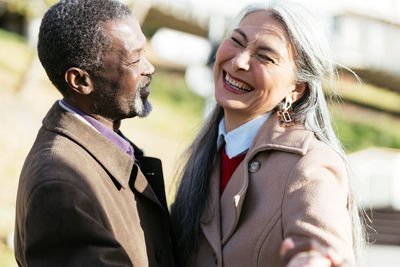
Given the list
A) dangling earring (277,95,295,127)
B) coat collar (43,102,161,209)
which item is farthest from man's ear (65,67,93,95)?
dangling earring (277,95,295,127)

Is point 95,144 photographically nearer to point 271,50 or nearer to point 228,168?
point 228,168

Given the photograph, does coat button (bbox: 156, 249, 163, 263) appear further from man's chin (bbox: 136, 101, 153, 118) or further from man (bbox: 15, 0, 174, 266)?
man's chin (bbox: 136, 101, 153, 118)

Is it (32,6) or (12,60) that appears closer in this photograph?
(32,6)

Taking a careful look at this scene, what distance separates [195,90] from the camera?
1582 cm

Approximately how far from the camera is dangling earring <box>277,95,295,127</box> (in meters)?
2.93

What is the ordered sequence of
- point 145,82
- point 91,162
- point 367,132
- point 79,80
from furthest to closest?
point 367,132 < point 145,82 < point 79,80 < point 91,162

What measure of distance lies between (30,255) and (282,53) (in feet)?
5.04

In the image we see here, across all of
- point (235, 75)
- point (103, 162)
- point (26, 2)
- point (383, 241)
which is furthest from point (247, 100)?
point (26, 2)

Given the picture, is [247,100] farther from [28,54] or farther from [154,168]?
[28,54]

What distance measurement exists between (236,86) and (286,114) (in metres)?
0.30

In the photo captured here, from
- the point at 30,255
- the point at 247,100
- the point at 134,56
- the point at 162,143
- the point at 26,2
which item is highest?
the point at 134,56

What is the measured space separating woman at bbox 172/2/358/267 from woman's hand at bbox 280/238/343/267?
3.8 inches

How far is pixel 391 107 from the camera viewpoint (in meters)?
20.2

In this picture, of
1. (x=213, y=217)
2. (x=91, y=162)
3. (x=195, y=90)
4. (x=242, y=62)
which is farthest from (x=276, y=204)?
(x=195, y=90)
